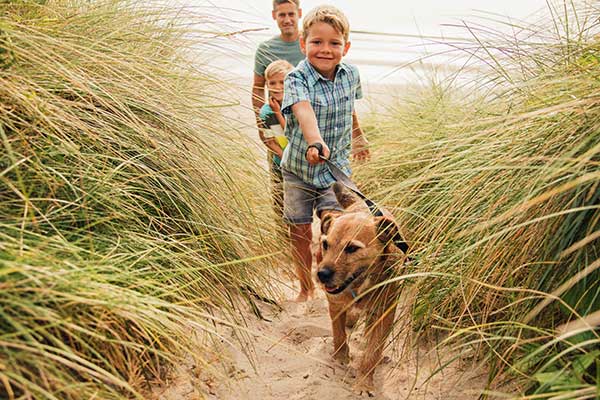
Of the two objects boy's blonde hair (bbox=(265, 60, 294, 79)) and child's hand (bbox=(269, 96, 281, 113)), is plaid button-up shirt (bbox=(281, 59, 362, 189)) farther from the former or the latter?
boy's blonde hair (bbox=(265, 60, 294, 79))

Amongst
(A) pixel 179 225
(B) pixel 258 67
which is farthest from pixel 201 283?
(B) pixel 258 67

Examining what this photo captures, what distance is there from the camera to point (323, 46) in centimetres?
466

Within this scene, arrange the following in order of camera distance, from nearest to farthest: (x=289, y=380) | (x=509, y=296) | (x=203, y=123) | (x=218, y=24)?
(x=509, y=296)
(x=289, y=380)
(x=203, y=123)
(x=218, y=24)

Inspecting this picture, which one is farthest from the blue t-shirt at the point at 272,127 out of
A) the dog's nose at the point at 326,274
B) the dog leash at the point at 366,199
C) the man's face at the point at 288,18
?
the dog's nose at the point at 326,274

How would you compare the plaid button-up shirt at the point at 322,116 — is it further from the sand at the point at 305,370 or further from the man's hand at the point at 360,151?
the man's hand at the point at 360,151

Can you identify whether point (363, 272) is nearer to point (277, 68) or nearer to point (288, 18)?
point (277, 68)

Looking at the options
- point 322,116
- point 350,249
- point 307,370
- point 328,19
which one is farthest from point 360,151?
point 307,370

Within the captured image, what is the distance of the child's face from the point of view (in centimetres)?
554

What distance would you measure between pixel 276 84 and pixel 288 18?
0.96 metres

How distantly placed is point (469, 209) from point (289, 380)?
1259 mm

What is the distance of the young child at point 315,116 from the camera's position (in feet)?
15.2

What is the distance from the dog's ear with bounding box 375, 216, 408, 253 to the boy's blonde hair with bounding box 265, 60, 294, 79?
215 centimetres

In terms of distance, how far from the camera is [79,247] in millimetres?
2627

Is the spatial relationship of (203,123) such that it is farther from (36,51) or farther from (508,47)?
(508,47)
